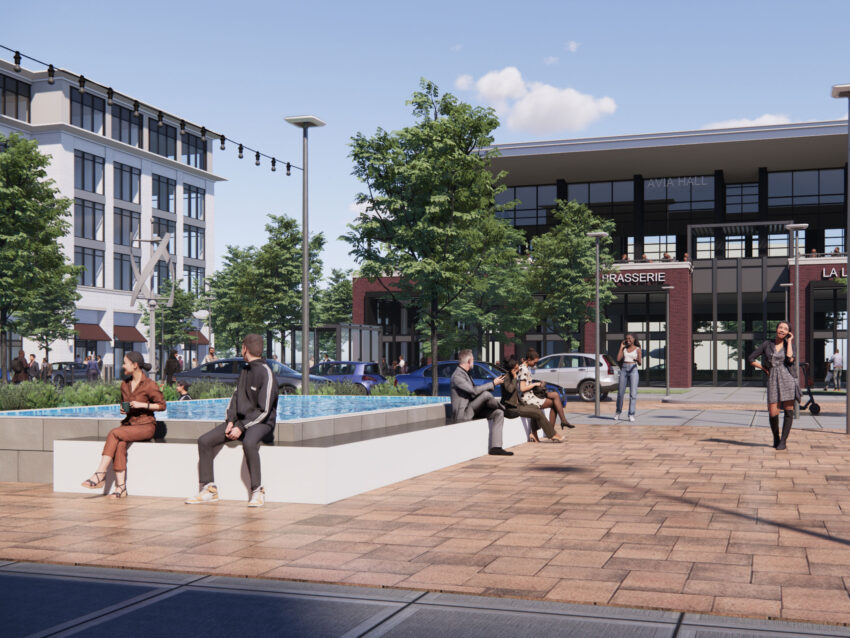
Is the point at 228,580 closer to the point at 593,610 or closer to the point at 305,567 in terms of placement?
the point at 305,567

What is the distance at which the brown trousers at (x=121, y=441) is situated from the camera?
9.16m

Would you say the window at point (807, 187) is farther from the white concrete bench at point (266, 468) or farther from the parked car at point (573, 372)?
the white concrete bench at point (266, 468)

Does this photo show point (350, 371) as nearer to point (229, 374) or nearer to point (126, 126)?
point (229, 374)

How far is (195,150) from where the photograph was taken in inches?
3004

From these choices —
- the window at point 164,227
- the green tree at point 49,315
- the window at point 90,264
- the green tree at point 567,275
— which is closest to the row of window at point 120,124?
the window at point 164,227

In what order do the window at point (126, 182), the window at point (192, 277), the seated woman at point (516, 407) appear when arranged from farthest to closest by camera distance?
the window at point (192, 277) → the window at point (126, 182) → the seated woman at point (516, 407)

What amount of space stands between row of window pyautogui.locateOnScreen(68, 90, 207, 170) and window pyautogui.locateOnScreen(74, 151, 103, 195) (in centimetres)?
216

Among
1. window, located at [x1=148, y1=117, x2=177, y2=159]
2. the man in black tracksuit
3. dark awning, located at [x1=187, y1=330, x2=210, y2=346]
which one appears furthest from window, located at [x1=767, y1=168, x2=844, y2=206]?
the man in black tracksuit

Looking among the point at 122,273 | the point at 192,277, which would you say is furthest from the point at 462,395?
the point at 192,277

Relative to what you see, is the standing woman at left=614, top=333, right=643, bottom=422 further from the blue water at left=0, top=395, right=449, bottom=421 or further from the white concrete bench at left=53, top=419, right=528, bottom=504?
the white concrete bench at left=53, top=419, right=528, bottom=504

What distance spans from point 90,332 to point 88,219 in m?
8.09

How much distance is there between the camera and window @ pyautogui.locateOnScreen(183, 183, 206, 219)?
75.9m

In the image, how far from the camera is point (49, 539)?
6.96m

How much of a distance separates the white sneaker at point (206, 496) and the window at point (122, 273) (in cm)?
6090
